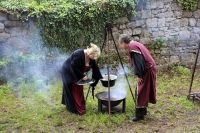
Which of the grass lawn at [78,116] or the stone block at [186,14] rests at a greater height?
the stone block at [186,14]

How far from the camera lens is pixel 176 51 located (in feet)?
27.6

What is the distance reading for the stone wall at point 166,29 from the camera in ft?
25.6

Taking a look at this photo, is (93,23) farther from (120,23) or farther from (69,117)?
(69,117)

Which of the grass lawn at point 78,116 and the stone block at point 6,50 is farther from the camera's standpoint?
the stone block at point 6,50

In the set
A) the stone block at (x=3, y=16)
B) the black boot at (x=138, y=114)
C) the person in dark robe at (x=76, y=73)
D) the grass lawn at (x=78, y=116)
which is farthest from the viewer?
the stone block at (x=3, y=16)

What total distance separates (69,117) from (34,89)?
5.72ft

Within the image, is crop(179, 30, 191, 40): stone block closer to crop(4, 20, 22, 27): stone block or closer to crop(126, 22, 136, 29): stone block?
crop(126, 22, 136, 29): stone block

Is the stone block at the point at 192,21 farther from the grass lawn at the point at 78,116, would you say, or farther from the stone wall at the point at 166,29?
the grass lawn at the point at 78,116

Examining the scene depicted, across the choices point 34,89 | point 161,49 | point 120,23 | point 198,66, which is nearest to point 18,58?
point 34,89

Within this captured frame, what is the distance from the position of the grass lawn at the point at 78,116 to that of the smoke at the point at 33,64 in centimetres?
22

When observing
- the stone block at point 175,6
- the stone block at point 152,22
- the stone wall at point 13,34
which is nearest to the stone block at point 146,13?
the stone block at point 152,22

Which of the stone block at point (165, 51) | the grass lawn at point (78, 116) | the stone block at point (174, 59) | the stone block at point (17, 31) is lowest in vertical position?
the grass lawn at point (78, 116)

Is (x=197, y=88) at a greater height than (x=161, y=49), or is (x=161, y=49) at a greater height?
(x=161, y=49)

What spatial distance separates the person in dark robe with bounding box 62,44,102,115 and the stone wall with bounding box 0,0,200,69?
9.67 feet
